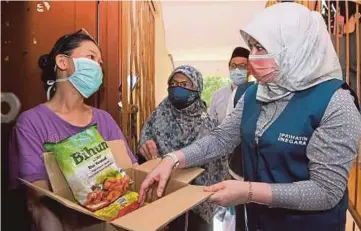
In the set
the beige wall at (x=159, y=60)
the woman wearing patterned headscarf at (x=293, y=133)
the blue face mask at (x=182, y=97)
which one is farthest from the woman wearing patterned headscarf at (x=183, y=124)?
the beige wall at (x=159, y=60)

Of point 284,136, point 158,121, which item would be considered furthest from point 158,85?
point 284,136

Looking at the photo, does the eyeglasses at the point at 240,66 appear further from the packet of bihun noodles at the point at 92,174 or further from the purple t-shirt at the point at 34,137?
the packet of bihun noodles at the point at 92,174

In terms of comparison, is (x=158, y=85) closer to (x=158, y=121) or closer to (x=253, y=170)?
(x=158, y=121)

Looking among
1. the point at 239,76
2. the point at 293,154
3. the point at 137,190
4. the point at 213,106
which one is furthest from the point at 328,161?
the point at 213,106

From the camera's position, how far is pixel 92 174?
3.43ft

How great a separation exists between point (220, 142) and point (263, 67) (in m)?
0.33

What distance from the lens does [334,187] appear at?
99 centimetres

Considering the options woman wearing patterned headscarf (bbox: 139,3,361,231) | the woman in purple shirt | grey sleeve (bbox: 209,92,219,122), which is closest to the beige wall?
grey sleeve (bbox: 209,92,219,122)

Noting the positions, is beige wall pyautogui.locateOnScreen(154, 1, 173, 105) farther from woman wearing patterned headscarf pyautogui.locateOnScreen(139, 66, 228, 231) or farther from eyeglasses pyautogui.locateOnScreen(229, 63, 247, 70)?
woman wearing patterned headscarf pyautogui.locateOnScreen(139, 66, 228, 231)

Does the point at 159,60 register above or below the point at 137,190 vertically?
above

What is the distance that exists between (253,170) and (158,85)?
143 inches

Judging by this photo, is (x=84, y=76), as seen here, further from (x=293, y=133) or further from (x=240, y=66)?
(x=240, y=66)

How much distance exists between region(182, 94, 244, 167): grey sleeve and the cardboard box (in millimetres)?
61

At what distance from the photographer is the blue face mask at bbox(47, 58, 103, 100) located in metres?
1.44
